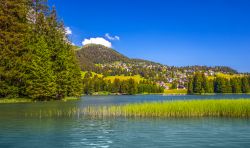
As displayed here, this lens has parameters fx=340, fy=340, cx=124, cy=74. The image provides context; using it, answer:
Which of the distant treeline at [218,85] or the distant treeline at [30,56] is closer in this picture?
the distant treeline at [30,56]

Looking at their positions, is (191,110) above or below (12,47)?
below

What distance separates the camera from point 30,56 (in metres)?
70.9

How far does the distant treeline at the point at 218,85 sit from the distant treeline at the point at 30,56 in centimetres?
11441

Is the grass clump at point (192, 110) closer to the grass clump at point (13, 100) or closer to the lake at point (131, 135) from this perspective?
the lake at point (131, 135)

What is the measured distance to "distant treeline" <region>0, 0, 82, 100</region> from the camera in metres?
66.1

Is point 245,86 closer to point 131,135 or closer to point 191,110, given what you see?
point 191,110

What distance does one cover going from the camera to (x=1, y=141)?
19.6 m

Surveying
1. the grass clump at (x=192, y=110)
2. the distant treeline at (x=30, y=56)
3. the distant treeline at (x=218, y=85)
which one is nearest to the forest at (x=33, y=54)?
the distant treeline at (x=30, y=56)

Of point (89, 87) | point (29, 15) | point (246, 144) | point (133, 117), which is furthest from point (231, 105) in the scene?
point (89, 87)

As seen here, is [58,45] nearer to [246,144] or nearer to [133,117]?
[133,117]

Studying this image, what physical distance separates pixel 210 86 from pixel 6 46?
484ft

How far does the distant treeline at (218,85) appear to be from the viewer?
186m

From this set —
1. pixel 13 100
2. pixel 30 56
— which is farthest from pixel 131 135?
pixel 30 56

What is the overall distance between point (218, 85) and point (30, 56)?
14809cm
